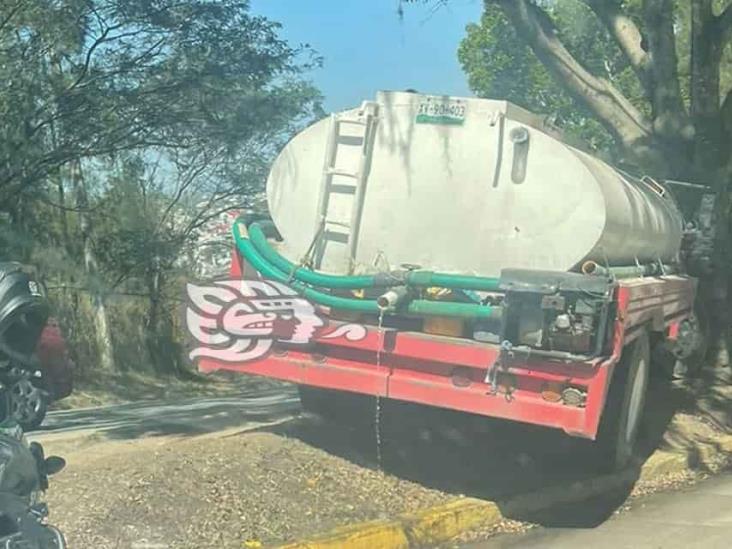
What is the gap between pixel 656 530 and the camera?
7129 mm

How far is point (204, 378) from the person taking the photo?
84.1 feet

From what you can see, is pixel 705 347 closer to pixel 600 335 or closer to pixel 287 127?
pixel 600 335

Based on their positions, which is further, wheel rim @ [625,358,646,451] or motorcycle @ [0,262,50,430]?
wheel rim @ [625,358,646,451]

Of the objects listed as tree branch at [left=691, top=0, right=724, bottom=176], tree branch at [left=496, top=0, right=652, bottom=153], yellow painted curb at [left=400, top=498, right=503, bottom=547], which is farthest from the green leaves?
yellow painted curb at [left=400, top=498, right=503, bottom=547]

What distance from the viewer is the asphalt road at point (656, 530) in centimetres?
673

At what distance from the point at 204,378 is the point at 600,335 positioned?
1991 cm

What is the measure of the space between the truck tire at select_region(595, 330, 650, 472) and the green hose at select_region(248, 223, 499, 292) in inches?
53.7

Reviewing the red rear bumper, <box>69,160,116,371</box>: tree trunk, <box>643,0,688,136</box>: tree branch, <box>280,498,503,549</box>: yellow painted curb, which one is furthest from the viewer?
<box>69,160,116,371</box>: tree trunk

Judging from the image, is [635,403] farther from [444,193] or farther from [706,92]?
[706,92]

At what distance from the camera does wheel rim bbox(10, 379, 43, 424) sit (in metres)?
4.16

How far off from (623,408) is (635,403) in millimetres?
481

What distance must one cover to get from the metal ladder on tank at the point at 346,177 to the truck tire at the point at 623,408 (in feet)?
6.59

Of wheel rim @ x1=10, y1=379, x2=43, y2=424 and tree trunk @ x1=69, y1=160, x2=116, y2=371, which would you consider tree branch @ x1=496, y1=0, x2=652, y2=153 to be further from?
tree trunk @ x1=69, y1=160, x2=116, y2=371

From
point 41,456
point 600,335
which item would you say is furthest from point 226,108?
point 41,456
